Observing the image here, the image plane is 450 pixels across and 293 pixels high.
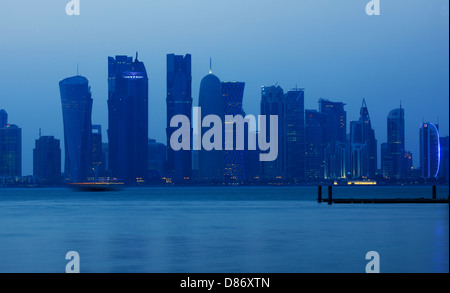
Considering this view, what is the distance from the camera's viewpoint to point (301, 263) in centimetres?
3034

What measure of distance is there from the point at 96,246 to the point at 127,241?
123 inches

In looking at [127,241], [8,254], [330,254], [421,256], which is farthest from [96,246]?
[421,256]

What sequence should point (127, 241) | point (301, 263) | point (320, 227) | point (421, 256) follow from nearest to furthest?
1. point (301, 263)
2. point (421, 256)
3. point (127, 241)
4. point (320, 227)

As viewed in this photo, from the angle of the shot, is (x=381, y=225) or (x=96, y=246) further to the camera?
(x=381, y=225)

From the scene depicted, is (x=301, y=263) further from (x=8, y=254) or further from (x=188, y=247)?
(x=8, y=254)

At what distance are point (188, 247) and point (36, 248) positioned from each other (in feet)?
26.3

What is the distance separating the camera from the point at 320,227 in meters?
52.3

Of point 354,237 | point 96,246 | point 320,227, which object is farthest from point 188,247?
point 320,227
